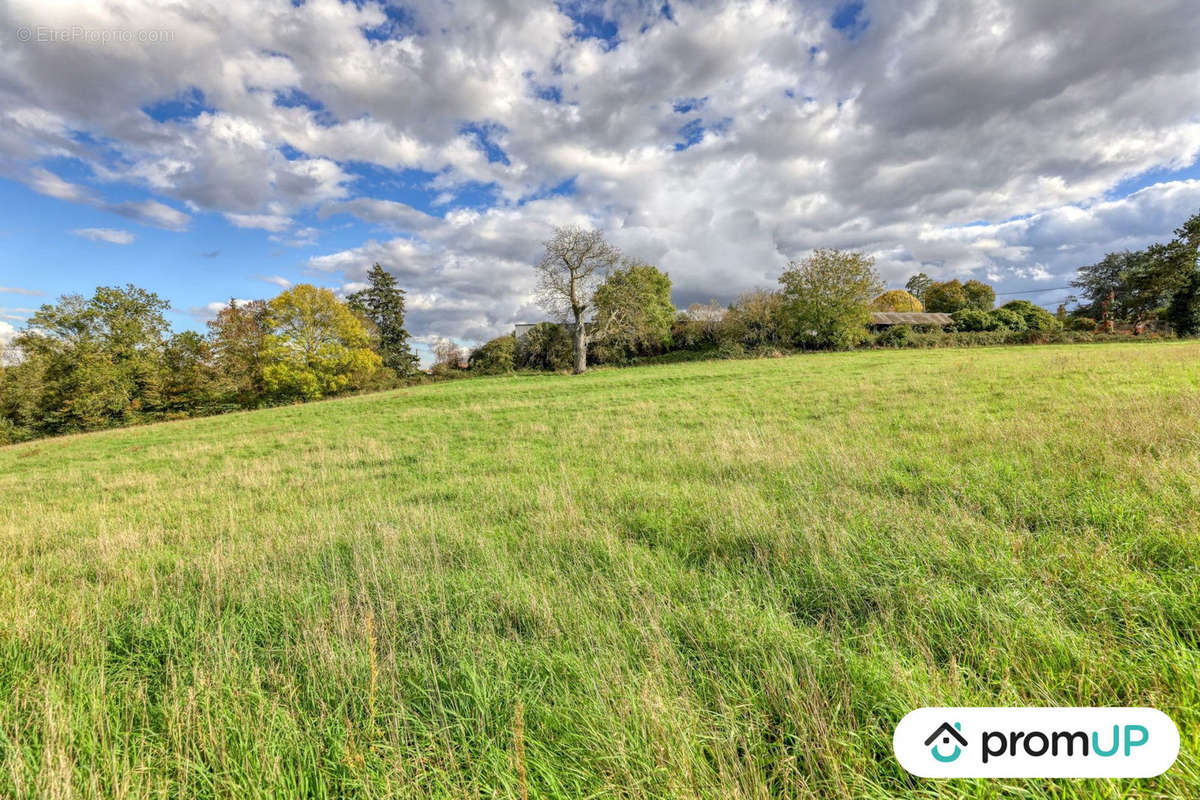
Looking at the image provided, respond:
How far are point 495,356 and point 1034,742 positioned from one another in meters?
52.1

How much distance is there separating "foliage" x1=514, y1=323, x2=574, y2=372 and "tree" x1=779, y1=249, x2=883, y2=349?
2534 centimetres

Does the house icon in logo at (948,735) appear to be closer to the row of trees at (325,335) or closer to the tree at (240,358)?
the row of trees at (325,335)

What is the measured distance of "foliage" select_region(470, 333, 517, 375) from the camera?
5016 centimetres

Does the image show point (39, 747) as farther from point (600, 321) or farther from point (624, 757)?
point (600, 321)

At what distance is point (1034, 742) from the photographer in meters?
1.91

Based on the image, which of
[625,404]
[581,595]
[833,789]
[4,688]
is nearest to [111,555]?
[4,688]

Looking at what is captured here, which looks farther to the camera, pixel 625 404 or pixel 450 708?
pixel 625 404

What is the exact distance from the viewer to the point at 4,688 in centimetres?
271

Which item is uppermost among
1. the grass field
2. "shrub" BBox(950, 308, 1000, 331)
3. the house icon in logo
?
"shrub" BBox(950, 308, 1000, 331)

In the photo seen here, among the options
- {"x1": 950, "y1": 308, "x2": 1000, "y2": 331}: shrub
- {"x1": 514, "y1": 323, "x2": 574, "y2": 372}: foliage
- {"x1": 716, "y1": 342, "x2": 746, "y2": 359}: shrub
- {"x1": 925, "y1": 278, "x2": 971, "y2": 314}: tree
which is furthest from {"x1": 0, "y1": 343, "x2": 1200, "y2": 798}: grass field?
{"x1": 925, "y1": 278, "x2": 971, "y2": 314}: tree

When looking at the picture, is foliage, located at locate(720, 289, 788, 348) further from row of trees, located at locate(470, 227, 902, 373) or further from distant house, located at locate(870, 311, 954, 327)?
distant house, located at locate(870, 311, 954, 327)

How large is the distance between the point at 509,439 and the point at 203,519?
6.30 metres

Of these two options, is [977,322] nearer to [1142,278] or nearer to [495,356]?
[1142,278]

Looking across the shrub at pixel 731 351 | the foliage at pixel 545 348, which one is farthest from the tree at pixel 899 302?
the foliage at pixel 545 348
